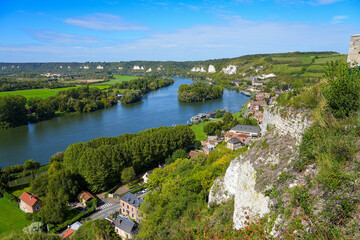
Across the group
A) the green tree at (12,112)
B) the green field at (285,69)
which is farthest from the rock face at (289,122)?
the green field at (285,69)

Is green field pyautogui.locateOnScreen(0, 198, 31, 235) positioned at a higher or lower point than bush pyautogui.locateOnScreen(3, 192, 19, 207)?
lower

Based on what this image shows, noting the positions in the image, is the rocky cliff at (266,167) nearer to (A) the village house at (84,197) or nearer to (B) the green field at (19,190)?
(A) the village house at (84,197)

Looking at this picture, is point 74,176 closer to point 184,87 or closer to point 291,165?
point 291,165

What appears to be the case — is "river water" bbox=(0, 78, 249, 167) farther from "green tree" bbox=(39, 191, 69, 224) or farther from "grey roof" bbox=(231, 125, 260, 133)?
"grey roof" bbox=(231, 125, 260, 133)

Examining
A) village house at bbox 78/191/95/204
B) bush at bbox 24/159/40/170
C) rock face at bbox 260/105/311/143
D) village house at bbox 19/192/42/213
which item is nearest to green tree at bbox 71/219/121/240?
village house at bbox 78/191/95/204

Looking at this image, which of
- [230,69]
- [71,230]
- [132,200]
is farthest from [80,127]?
[230,69]

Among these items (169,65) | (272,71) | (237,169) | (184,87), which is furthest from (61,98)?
(169,65)
